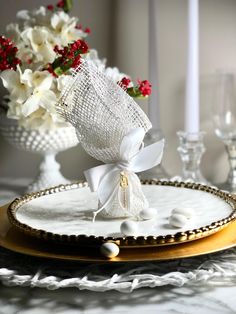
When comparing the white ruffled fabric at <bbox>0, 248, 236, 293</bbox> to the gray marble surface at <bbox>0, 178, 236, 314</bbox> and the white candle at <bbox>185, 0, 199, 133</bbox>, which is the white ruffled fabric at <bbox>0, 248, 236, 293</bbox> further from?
the white candle at <bbox>185, 0, 199, 133</bbox>

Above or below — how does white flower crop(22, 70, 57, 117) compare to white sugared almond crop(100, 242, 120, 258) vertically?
above

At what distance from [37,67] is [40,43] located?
0.15ft

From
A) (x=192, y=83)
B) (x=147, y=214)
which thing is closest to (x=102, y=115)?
(x=147, y=214)

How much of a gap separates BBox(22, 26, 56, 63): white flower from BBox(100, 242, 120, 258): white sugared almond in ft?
1.68

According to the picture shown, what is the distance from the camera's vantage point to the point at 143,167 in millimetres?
820

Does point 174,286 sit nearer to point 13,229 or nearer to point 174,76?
point 13,229

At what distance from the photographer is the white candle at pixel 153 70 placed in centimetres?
129

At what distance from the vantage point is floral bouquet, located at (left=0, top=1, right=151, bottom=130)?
105cm

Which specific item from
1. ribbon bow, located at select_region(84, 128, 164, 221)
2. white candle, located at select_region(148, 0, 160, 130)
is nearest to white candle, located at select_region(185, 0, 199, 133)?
white candle, located at select_region(148, 0, 160, 130)

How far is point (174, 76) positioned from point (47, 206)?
0.57m

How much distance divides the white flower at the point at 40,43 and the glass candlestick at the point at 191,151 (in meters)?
0.28

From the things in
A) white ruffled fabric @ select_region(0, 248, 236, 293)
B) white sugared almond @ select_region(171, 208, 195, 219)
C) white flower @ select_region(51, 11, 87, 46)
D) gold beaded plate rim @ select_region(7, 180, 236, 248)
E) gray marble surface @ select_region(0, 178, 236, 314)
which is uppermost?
white flower @ select_region(51, 11, 87, 46)

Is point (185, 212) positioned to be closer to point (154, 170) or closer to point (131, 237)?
point (131, 237)

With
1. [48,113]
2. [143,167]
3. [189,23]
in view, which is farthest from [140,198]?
[189,23]
